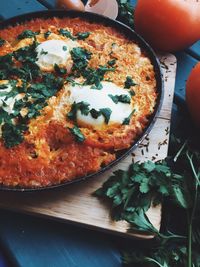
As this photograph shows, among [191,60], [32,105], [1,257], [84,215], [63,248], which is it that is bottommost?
[1,257]

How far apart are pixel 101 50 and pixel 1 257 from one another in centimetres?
99

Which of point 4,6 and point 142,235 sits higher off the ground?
point 4,6

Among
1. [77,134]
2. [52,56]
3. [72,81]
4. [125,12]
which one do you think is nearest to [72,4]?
[125,12]

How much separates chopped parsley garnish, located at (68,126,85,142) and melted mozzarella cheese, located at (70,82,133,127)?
Answer: 0.05 m

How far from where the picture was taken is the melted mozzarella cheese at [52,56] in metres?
1.92

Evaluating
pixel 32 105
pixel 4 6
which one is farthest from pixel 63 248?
pixel 4 6

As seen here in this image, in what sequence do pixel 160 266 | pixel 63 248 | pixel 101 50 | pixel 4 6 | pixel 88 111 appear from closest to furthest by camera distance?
1. pixel 160 266
2. pixel 63 248
3. pixel 88 111
4. pixel 101 50
5. pixel 4 6

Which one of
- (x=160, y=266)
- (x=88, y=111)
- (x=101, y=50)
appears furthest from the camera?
(x=101, y=50)

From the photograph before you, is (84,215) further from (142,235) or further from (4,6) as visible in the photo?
(4,6)

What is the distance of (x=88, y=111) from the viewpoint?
1.70 meters

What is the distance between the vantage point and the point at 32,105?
1.77 metres

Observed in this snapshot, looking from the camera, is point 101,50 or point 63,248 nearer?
point 63,248

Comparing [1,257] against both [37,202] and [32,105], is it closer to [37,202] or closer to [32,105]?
[37,202]

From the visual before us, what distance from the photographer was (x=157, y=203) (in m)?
1.63
